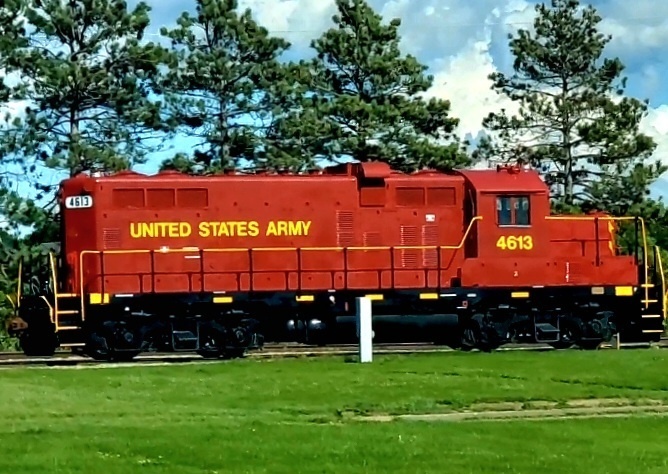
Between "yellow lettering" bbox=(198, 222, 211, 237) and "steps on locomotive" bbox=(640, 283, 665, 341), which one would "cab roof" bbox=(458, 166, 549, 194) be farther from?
"yellow lettering" bbox=(198, 222, 211, 237)

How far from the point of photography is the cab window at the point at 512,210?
26.5 metres

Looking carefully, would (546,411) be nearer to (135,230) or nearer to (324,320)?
(324,320)

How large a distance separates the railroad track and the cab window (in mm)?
2736

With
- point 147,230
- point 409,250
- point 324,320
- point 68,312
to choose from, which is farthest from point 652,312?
point 68,312

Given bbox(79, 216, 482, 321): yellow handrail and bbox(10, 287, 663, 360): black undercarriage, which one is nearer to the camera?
bbox(10, 287, 663, 360): black undercarriage

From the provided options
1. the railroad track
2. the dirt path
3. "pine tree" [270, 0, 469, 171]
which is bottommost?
the dirt path

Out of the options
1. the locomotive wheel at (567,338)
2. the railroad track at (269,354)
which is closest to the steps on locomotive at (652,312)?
the railroad track at (269,354)

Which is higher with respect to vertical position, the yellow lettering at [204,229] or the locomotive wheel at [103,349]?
the yellow lettering at [204,229]

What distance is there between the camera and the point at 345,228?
86.5 ft

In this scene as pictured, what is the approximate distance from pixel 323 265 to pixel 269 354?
221cm

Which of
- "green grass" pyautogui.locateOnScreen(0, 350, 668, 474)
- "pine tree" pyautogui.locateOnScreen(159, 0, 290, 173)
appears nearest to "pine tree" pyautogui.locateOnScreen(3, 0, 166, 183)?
"pine tree" pyautogui.locateOnScreen(159, 0, 290, 173)

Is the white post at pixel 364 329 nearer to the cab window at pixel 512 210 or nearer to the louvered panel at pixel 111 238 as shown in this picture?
the cab window at pixel 512 210

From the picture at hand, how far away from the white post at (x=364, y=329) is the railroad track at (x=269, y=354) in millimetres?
2525

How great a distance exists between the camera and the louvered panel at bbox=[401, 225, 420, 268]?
26516 millimetres
